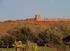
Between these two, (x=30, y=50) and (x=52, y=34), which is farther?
(x=52, y=34)

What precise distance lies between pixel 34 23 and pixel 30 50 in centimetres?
6123

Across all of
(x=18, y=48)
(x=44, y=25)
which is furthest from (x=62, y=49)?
(x=44, y=25)

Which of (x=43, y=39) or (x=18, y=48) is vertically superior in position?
(x=18, y=48)

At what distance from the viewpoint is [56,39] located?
49000 millimetres

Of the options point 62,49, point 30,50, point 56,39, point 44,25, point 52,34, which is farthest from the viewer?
point 44,25

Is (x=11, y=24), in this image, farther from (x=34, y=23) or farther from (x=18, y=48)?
(x=18, y=48)

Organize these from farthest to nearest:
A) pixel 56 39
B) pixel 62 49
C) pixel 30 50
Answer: pixel 56 39
pixel 62 49
pixel 30 50

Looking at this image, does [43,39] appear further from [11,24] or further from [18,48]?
[11,24]

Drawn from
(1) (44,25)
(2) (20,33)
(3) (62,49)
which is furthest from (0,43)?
(1) (44,25)

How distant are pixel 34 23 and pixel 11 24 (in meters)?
6.49

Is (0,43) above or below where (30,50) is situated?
below

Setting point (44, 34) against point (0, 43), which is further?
point (44, 34)

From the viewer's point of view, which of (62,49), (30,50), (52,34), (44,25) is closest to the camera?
(30,50)

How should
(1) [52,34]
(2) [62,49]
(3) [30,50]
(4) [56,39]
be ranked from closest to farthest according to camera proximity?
(3) [30,50], (2) [62,49], (4) [56,39], (1) [52,34]
